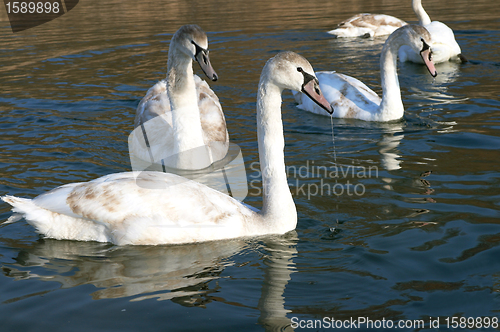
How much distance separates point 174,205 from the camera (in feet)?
19.1

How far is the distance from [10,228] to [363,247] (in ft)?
11.8

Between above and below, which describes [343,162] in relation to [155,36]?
below

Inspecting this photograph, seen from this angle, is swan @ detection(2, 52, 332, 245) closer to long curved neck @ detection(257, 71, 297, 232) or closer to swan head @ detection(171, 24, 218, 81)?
long curved neck @ detection(257, 71, 297, 232)

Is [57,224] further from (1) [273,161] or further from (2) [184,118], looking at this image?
(2) [184,118]

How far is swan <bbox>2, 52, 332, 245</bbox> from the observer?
19.1 feet

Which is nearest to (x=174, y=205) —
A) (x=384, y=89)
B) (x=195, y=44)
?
(x=195, y=44)

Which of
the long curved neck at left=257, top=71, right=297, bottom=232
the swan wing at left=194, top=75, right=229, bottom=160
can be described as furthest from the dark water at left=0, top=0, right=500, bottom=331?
the swan wing at left=194, top=75, right=229, bottom=160

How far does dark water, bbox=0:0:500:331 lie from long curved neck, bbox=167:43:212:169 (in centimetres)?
87

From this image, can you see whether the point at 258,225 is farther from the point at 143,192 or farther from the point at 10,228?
the point at 10,228

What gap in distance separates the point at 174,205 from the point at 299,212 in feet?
5.05

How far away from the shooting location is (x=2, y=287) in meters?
5.24

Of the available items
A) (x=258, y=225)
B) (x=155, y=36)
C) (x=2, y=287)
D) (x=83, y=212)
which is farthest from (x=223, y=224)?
(x=155, y=36)

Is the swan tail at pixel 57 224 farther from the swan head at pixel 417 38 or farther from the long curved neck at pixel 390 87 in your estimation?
the swan head at pixel 417 38

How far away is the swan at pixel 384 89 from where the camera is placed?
9.81m
